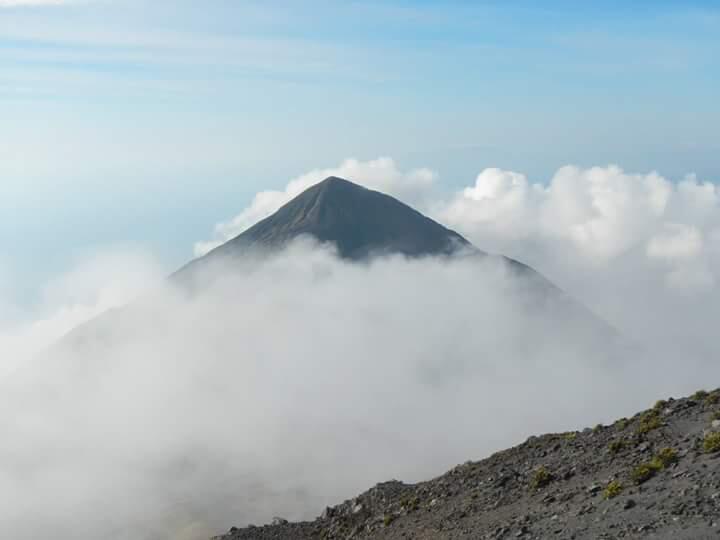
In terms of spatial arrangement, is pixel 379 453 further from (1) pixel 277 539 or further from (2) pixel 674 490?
(2) pixel 674 490

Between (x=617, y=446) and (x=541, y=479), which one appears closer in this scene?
(x=541, y=479)

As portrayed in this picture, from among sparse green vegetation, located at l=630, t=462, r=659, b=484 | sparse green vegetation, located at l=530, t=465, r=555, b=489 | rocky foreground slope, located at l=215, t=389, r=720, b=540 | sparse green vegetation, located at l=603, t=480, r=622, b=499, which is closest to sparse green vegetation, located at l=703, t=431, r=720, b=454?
rocky foreground slope, located at l=215, t=389, r=720, b=540

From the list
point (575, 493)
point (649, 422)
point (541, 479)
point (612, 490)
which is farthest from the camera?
point (649, 422)

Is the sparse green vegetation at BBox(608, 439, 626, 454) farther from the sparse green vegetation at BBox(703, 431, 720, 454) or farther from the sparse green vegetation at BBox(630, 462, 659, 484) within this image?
the sparse green vegetation at BBox(703, 431, 720, 454)

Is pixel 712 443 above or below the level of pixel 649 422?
below

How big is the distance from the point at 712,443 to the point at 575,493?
528 centimetres

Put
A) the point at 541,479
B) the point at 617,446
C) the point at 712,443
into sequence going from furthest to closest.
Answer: the point at 617,446, the point at 541,479, the point at 712,443

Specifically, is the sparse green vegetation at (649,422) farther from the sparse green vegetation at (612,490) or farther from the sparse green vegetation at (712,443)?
the sparse green vegetation at (612,490)

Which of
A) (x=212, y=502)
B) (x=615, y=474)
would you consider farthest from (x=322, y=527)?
(x=212, y=502)

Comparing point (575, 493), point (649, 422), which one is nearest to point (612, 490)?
point (575, 493)

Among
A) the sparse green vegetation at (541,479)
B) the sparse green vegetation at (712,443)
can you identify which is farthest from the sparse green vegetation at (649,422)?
the sparse green vegetation at (712,443)

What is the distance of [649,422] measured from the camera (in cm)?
3309

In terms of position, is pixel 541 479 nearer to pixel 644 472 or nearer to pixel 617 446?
pixel 617 446

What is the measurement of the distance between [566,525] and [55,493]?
591ft
